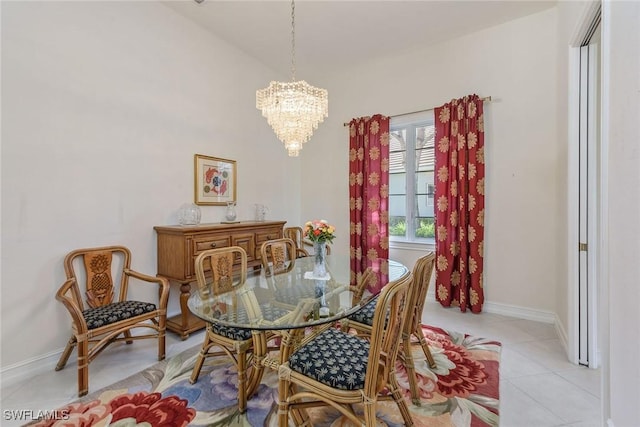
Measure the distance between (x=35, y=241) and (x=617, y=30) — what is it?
3.78 m

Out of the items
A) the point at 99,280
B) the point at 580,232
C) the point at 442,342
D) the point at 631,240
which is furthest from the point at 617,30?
the point at 99,280

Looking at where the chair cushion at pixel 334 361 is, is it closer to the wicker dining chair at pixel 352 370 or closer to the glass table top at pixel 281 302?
the wicker dining chair at pixel 352 370

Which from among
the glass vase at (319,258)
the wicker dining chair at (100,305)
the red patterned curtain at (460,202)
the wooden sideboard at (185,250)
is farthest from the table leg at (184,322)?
the red patterned curtain at (460,202)

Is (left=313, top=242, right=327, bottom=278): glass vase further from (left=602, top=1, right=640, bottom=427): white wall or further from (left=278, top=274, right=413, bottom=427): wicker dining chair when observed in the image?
(left=602, top=1, right=640, bottom=427): white wall

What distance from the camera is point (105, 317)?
2.03 meters

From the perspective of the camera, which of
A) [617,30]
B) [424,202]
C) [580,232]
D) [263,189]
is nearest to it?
[617,30]

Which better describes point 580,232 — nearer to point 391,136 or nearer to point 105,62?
point 391,136

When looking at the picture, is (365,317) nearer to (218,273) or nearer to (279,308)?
(279,308)

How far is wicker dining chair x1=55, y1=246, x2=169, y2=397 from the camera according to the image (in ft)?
6.14

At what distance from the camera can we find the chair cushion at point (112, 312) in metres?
1.99

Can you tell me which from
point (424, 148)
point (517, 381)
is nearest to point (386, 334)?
point (517, 381)

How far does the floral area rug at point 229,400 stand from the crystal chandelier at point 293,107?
1.93 m

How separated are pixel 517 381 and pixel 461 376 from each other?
0.37 metres

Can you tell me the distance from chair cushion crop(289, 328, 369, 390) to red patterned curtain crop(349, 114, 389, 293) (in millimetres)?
2283
